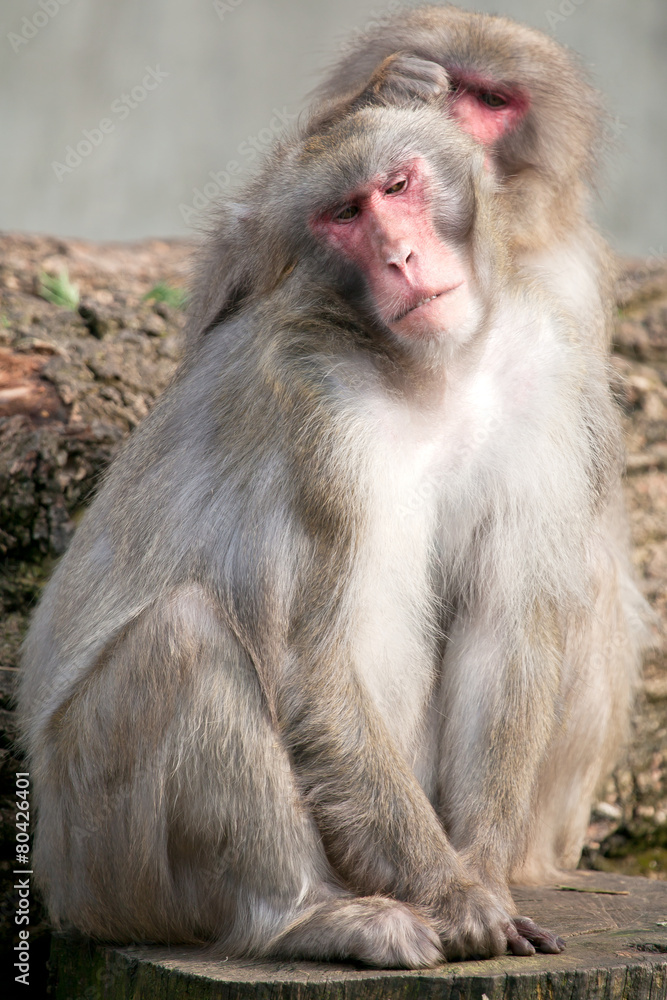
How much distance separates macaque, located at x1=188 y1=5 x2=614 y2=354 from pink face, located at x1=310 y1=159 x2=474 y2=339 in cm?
81

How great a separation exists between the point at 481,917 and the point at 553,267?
238 cm

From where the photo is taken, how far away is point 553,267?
13.7 ft

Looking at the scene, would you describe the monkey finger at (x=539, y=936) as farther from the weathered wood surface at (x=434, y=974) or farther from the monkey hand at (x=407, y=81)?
the monkey hand at (x=407, y=81)

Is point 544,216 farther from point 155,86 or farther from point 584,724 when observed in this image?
point 155,86

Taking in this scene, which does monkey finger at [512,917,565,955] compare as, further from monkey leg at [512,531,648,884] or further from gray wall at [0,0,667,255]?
gray wall at [0,0,667,255]

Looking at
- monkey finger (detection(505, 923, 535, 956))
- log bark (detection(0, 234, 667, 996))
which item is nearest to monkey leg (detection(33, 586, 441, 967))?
monkey finger (detection(505, 923, 535, 956))

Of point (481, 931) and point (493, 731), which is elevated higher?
point (493, 731)

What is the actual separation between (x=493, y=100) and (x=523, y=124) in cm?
14

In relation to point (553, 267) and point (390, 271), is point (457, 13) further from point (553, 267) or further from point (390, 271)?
point (390, 271)

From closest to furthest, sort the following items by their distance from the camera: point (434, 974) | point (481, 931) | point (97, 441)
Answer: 1. point (434, 974)
2. point (481, 931)
3. point (97, 441)

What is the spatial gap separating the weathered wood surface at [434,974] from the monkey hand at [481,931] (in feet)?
0.12

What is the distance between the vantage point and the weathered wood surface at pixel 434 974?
99.0 inches

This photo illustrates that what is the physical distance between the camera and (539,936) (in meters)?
2.79

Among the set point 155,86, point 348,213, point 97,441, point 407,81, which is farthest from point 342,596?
point 155,86
